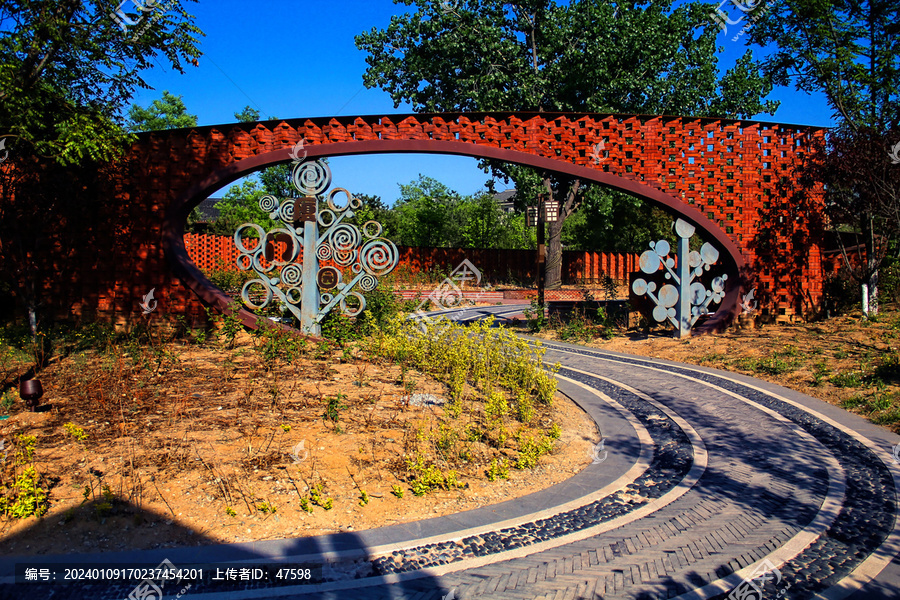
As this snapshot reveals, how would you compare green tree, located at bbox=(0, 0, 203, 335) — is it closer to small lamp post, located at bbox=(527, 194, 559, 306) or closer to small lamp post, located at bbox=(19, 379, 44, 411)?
small lamp post, located at bbox=(19, 379, 44, 411)

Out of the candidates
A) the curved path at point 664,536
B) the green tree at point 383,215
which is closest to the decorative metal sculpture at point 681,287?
the curved path at point 664,536

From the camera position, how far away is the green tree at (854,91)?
1077 centimetres

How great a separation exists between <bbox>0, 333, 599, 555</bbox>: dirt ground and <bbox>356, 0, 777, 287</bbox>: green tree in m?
17.6

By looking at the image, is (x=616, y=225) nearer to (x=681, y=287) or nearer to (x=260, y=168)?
(x=681, y=287)

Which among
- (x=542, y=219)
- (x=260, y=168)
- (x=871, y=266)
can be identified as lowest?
(x=871, y=266)

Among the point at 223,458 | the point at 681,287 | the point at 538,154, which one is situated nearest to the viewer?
the point at 223,458

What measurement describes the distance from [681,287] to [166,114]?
38.1 m

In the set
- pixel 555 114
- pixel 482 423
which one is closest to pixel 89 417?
pixel 482 423

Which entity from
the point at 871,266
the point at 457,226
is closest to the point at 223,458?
the point at 871,266

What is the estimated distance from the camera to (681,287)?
1133 cm

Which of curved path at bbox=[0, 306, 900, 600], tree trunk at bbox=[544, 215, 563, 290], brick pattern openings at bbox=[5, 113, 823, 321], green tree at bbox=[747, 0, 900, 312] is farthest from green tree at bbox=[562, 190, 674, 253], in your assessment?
curved path at bbox=[0, 306, 900, 600]

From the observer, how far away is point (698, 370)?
9352mm

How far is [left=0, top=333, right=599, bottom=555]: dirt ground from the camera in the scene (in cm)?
377

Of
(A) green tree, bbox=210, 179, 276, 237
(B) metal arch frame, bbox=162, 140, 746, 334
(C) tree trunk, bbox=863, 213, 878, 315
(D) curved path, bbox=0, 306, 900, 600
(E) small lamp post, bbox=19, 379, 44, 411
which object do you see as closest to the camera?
(D) curved path, bbox=0, 306, 900, 600
